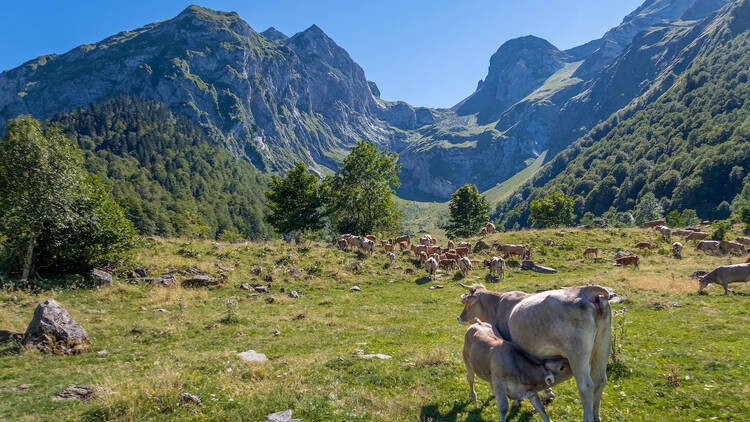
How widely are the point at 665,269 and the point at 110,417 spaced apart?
115 feet

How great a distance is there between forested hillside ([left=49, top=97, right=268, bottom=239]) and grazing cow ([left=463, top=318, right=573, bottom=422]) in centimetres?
12621

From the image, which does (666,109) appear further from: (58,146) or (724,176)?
(58,146)

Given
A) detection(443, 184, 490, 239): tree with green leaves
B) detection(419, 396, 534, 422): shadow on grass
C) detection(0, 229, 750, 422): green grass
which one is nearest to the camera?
detection(419, 396, 534, 422): shadow on grass

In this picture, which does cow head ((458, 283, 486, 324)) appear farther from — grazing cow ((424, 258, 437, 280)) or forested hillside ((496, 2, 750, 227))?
forested hillside ((496, 2, 750, 227))

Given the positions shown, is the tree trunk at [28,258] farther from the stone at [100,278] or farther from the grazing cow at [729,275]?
the grazing cow at [729,275]

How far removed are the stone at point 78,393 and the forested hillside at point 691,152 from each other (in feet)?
558

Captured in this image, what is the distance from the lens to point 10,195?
19.0m

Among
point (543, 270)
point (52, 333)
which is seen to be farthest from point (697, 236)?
point (52, 333)

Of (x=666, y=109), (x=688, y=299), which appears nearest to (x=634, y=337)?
(x=688, y=299)

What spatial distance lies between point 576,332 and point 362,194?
42.1m

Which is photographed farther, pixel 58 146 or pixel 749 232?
pixel 749 232

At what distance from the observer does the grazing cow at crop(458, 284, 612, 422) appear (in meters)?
5.52

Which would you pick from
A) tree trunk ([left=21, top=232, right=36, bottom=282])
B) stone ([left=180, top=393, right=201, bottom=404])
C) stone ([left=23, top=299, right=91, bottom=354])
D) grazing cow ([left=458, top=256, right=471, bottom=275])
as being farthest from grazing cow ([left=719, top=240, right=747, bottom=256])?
tree trunk ([left=21, top=232, right=36, bottom=282])

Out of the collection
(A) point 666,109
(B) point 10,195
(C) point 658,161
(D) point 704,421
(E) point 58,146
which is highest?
(A) point 666,109
